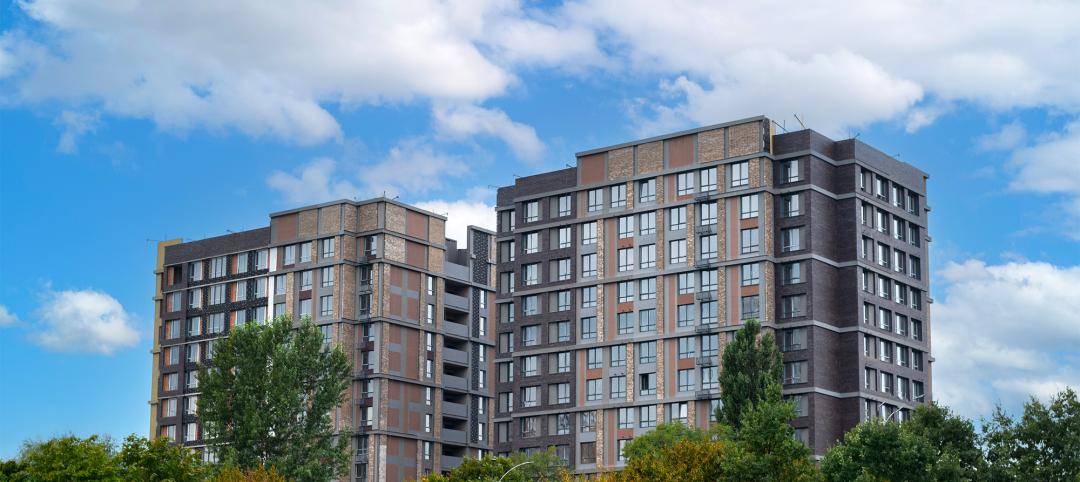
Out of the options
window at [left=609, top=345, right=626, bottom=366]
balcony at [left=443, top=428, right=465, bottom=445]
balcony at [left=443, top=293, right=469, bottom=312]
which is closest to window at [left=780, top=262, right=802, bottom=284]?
window at [left=609, top=345, right=626, bottom=366]

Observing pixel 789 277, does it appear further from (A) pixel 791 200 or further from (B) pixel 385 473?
(B) pixel 385 473

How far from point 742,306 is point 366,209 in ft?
129

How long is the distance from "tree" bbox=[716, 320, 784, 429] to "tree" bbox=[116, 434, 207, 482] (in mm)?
34207

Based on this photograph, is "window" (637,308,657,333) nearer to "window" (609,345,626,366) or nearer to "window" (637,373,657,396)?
"window" (609,345,626,366)

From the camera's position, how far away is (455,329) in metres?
145

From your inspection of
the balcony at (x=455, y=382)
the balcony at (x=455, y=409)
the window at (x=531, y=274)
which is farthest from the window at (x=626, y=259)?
the balcony at (x=455, y=409)

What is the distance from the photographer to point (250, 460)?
4254 inches

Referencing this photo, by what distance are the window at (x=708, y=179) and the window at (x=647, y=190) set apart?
4.13 m

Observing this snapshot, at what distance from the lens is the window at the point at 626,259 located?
405 ft

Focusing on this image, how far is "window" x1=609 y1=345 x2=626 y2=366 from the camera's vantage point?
12256 cm

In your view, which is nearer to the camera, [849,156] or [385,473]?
[849,156]

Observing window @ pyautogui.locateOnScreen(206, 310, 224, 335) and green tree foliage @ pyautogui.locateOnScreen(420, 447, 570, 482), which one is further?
window @ pyautogui.locateOnScreen(206, 310, 224, 335)

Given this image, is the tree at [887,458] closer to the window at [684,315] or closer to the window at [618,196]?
the window at [684,315]

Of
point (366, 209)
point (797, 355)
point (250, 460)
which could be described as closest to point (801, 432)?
point (797, 355)
